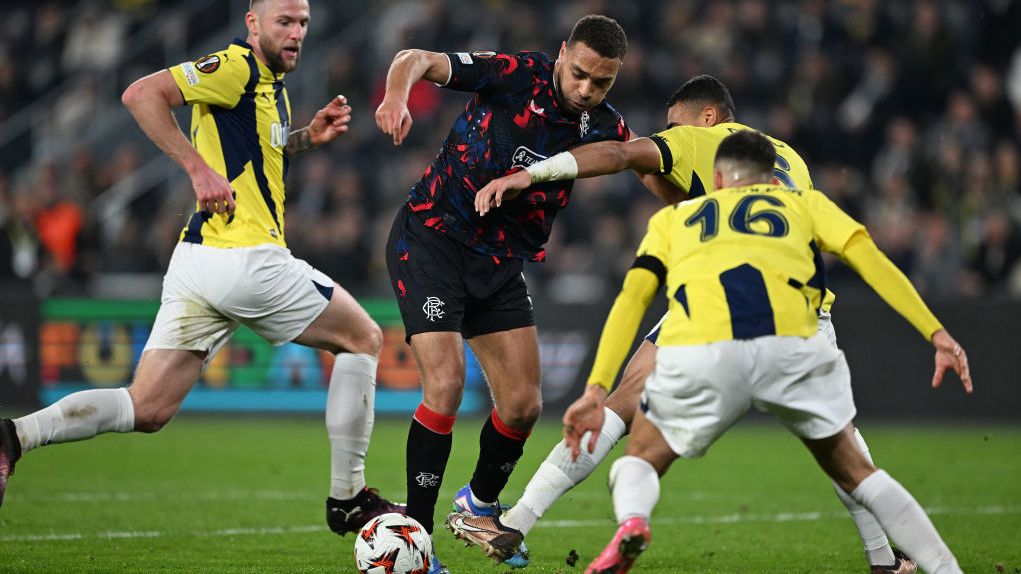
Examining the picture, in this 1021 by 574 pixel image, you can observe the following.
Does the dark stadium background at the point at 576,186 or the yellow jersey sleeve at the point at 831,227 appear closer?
the yellow jersey sleeve at the point at 831,227

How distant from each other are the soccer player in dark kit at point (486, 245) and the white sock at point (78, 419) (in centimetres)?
136

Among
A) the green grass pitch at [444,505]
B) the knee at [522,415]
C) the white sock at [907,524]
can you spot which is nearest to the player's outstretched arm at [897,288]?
the white sock at [907,524]

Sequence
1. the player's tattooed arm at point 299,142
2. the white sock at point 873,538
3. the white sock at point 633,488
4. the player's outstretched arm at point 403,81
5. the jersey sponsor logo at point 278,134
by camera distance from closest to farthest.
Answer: the white sock at point 633,488
the player's outstretched arm at point 403,81
the white sock at point 873,538
the jersey sponsor logo at point 278,134
the player's tattooed arm at point 299,142

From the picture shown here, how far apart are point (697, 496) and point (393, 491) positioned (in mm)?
2202

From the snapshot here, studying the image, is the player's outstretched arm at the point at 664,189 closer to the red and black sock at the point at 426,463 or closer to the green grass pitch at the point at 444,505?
the red and black sock at the point at 426,463

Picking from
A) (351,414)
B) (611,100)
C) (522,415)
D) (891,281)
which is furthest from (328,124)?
(611,100)

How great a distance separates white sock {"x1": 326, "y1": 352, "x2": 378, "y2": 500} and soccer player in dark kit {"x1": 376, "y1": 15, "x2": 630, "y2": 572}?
46cm

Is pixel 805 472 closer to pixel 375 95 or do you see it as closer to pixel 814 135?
pixel 814 135

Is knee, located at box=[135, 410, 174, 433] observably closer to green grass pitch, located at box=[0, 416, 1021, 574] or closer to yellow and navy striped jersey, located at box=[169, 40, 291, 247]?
green grass pitch, located at box=[0, 416, 1021, 574]

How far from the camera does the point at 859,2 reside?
18.0m

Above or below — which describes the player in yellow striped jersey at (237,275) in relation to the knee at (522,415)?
above

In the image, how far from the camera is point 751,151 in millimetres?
5227

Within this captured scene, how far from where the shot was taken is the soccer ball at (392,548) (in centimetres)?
579

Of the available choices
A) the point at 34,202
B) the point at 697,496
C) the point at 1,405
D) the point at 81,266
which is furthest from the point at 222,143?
the point at 34,202
